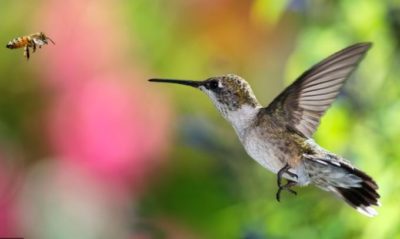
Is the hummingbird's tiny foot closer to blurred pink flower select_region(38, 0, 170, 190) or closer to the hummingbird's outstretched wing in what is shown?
the hummingbird's outstretched wing

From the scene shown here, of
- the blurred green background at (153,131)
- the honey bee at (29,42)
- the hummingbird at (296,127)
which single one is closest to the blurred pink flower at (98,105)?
the blurred green background at (153,131)

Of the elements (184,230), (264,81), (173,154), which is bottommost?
(184,230)

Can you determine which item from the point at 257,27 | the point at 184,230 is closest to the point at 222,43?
the point at 257,27

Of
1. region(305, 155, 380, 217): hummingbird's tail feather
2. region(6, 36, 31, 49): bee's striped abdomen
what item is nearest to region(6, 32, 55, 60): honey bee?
region(6, 36, 31, 49): bee's striped abdomen

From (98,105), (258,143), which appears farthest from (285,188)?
(98,105)

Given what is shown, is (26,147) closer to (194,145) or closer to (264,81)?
(194,145)

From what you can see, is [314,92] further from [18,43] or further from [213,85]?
[18,43]

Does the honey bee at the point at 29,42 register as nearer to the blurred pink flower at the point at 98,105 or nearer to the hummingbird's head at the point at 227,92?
the hummingbird's head at the point at 227,92
